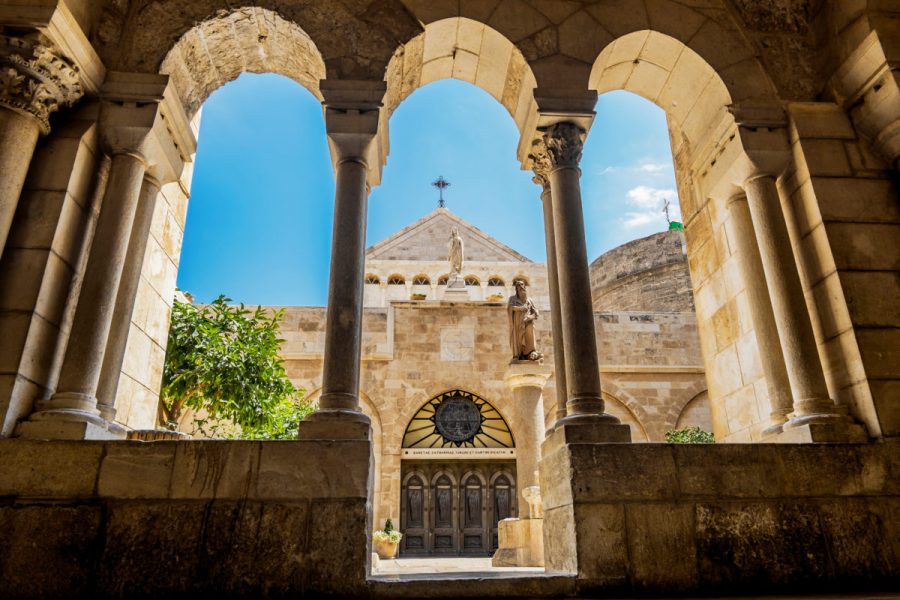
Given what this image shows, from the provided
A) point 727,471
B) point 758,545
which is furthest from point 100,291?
point 758,545

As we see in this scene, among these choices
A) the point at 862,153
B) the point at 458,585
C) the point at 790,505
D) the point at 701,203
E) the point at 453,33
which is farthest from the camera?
the point at 701,203

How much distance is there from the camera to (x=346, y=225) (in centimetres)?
384

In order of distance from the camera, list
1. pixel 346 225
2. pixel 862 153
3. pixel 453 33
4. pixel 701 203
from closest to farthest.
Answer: pixel 346 225 → pixel 862 153 → pixel 453 33 → pixel 701 203

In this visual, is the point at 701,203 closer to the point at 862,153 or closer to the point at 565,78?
the point at 862,153

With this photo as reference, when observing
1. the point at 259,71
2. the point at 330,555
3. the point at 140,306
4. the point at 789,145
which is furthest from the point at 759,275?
the point at 140,306

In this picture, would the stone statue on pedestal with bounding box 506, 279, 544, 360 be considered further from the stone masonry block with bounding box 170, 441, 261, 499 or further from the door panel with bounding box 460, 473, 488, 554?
the stone masonry block with bounding box 170, 441, 261, 499

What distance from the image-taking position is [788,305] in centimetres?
381

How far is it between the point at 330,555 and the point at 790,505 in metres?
2.43

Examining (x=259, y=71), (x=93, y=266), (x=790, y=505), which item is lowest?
(x=790, y=505)

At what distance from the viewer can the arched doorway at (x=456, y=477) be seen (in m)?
11.3

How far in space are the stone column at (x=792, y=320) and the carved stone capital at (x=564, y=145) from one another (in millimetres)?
1191

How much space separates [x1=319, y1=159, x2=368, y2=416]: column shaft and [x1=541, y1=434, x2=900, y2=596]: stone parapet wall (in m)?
1.27

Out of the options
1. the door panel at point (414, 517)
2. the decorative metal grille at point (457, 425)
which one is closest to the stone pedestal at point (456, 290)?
the decorative metal grille at point (457, 425)

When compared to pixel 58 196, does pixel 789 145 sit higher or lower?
higher
